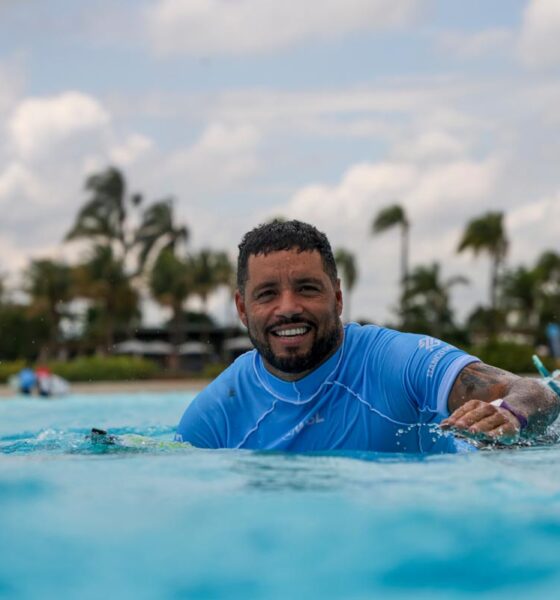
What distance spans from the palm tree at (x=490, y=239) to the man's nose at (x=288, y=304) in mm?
36928

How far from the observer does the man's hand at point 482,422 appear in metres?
3.54

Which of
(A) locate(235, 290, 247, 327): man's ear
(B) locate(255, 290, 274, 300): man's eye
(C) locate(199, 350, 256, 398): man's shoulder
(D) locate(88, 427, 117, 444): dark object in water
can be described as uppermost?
(B) locate(255, 290, 274, 300): man's eye

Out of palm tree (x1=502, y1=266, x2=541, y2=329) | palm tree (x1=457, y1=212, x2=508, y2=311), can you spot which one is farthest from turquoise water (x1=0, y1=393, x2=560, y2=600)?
palm tree (x1=502, y1=266, x2=541, y2=329)

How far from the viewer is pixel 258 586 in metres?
2.35

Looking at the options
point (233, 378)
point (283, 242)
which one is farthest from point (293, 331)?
point (233, 378)

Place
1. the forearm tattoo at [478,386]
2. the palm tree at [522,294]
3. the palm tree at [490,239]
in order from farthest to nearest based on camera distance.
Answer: the palm tree at [522,294] < the palm tree at [490,239] < the forearm tattoo at [478,386]

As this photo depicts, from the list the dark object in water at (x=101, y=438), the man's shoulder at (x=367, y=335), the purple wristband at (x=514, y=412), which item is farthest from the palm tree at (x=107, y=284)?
the purple wristband at (x=514, y=412)

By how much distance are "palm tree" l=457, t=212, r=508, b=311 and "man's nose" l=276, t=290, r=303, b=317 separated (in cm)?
3693

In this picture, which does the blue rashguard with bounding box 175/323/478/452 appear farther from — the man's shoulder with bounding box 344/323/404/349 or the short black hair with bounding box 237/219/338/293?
the short black hair with bounding box 237/219/338/293

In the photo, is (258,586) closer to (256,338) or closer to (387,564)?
(387,564)

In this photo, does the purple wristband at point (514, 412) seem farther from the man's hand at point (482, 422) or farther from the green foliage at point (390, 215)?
the green foliage at point (390, 215)

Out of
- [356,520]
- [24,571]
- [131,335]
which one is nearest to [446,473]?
[356,520]

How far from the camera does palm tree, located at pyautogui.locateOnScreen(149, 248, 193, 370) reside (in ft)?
149

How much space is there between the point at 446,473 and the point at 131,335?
48728 mm
